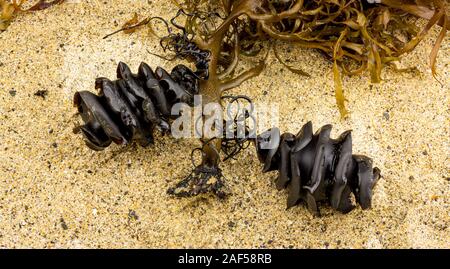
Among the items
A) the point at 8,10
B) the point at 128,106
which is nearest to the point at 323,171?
the point at 128,106

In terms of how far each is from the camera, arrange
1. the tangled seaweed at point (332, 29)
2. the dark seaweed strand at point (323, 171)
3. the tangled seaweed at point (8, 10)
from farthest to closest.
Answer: the tangled seaweed at point (8, 10)
the tangled seaweed at point (332, 29)
the dark seaweed strand at point (323, 171)

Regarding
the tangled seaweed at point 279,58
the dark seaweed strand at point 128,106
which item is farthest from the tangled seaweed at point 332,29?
the dark seaweed strand at point 128,106

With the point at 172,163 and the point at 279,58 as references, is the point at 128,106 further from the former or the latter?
the point at 279,58

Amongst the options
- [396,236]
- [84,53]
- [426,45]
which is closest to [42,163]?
[84,53]

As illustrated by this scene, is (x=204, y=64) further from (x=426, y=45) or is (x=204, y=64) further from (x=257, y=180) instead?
(x=426, y=45)

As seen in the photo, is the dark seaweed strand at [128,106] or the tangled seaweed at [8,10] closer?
the dark seaweed strand at [128,106]

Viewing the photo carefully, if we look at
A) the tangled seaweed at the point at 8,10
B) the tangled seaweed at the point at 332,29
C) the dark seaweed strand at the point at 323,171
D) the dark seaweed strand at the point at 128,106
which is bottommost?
the dark seaweed strand at the point at 323,171

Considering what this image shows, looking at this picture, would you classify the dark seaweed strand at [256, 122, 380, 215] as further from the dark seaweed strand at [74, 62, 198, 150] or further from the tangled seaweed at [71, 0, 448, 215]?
the dark seaweed strand at [74, 62, 198, 150]

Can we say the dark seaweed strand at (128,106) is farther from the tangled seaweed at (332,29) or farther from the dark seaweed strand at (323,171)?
the dark seaweed strand at (323,171)
